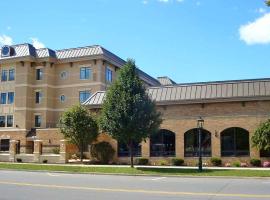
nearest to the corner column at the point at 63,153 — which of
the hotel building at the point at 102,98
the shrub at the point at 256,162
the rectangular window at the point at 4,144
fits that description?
the hotel building at the point at 102,98

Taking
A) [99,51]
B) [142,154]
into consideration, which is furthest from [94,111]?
[99,51]

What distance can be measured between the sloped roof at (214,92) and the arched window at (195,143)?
2.65 meters

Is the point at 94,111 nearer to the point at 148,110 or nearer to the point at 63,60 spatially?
the point at 148,110

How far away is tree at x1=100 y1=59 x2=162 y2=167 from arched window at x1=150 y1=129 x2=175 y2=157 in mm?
5927

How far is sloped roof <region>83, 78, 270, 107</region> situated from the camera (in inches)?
1315

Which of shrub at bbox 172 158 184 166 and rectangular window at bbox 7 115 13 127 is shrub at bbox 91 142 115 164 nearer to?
shrub at bbox 172 158 184 166

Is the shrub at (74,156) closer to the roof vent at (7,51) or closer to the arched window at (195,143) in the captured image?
the arched window at (195,143)

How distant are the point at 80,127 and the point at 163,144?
24.1 feet

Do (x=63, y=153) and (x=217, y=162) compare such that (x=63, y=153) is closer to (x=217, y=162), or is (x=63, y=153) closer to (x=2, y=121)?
(x=217, y=162)

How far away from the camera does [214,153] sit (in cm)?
3403

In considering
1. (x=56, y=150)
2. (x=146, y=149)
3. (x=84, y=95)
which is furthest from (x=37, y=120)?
(x=146, y=149)

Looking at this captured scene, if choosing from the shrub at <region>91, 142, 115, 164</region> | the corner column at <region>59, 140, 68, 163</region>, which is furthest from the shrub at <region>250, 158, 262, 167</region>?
the corner column at <region>59, 140, 68, 163</region>

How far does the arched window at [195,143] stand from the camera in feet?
114

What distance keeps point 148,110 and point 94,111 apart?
10.9 metres
